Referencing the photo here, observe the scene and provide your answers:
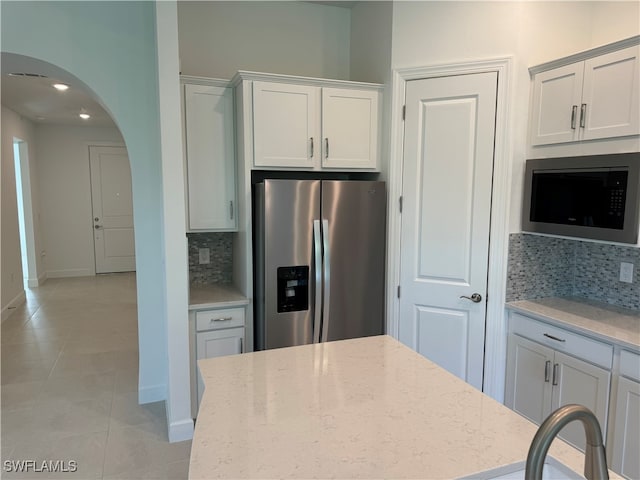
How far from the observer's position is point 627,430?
2.02 meters

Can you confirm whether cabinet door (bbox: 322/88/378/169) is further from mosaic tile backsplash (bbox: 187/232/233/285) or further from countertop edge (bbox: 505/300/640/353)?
countertop edge (bbox: 505/300/640/353)

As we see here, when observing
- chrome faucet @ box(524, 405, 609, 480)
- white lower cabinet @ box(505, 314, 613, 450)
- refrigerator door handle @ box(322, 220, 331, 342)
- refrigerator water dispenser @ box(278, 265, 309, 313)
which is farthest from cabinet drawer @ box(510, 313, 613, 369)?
chrome faucet @ box(524, 405, 609, 480)

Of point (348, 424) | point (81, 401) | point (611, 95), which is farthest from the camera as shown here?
point (81, 401)

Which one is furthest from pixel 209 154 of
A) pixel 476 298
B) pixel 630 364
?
pixel 630 364

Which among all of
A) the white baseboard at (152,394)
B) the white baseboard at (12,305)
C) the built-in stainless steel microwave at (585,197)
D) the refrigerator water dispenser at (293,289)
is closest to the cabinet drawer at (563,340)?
the built-in stainless steel microwave at (585,197)

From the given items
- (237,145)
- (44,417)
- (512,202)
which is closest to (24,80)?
(237,145)

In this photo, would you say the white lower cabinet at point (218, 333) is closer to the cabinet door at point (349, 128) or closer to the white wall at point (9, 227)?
the cabinet door at point (349, 128)

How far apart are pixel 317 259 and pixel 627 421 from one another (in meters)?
1.76

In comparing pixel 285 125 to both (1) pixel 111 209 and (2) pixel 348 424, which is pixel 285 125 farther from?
(1) pixel 111 209

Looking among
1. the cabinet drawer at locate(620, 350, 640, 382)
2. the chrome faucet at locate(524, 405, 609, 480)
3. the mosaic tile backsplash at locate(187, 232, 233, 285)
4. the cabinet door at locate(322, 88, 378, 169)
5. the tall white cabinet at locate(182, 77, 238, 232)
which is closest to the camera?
the chrome faucet at locate(524, 405, 609, 480)

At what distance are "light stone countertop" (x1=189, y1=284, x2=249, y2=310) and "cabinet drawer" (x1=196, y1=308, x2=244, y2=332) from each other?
45 millimetres

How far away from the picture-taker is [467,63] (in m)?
2.62

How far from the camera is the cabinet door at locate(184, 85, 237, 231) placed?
8.95 ft

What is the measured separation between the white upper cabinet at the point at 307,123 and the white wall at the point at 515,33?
38 centimetres
